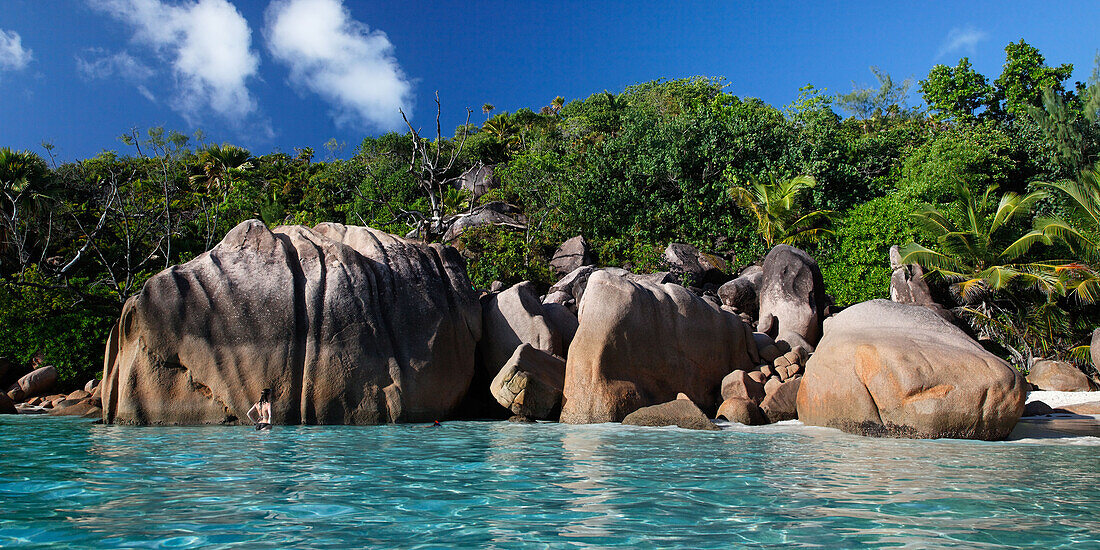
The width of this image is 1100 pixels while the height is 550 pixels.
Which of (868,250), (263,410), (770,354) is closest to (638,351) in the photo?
(770,354)

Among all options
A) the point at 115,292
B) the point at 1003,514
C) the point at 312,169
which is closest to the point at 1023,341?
the point at 1003,514

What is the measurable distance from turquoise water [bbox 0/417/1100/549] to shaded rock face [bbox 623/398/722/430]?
1455 mm

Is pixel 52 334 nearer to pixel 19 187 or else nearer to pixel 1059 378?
pixel 19 187

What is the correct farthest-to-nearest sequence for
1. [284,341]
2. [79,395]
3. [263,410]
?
1. [79,395]
2. [284,341]
3. [263,410]

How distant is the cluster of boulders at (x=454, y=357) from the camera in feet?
28.2

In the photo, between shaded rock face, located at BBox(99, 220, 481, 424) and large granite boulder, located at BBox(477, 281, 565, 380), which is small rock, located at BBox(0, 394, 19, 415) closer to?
shaded rock face, located at BBox(99, 220, 481, 424)

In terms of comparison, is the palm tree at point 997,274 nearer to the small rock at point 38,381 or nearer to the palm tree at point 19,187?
the small rock at point 38,381

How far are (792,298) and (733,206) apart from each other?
8.41 m

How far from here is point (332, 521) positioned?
387cm

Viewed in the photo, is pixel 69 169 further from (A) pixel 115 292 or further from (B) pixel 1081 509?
(B) pixel 1081 509

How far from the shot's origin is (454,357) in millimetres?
11367

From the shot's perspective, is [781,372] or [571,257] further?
[571,257]

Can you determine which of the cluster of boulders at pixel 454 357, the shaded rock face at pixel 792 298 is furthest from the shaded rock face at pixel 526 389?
the shaded rock face at pixel 792 298

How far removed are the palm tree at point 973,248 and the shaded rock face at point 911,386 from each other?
28.9ft
